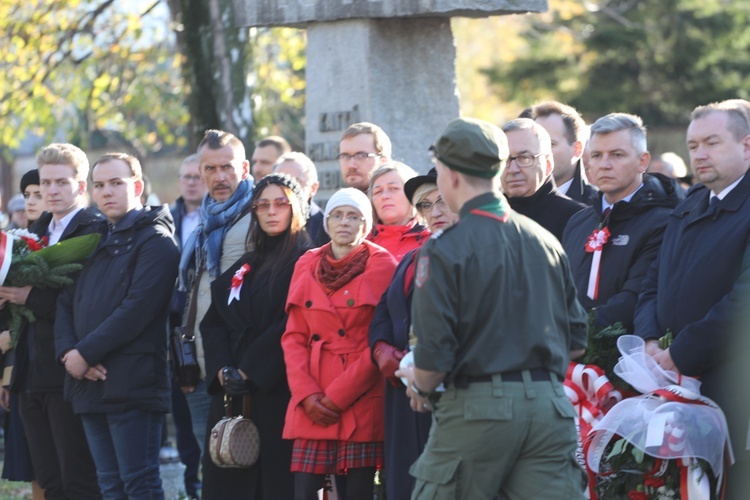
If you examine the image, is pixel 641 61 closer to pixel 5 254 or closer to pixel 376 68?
pixel 376 68

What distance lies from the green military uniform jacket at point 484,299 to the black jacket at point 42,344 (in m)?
3.61

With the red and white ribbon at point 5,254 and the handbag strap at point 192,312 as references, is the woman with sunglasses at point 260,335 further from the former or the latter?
the red and white ribbon at point 5,254

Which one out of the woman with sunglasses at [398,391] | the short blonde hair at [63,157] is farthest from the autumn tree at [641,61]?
the woman with sunglasses at [398,391]

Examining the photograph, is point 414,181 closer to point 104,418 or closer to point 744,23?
point 104,418

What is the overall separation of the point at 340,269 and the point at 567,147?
194 cm

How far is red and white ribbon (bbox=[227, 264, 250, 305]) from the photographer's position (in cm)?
671

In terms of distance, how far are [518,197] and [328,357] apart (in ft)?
4.63

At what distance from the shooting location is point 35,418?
7527 millimetres

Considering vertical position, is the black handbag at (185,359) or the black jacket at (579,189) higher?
the black jacket at (579,189)

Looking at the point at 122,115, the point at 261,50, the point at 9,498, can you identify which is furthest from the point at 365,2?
the point at 122,115

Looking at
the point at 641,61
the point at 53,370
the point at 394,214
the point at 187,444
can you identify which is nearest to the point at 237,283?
the point at 394,214

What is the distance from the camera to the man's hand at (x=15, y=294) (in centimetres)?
738

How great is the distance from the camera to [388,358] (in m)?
5.77

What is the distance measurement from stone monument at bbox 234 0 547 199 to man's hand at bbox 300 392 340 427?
3108 mm
